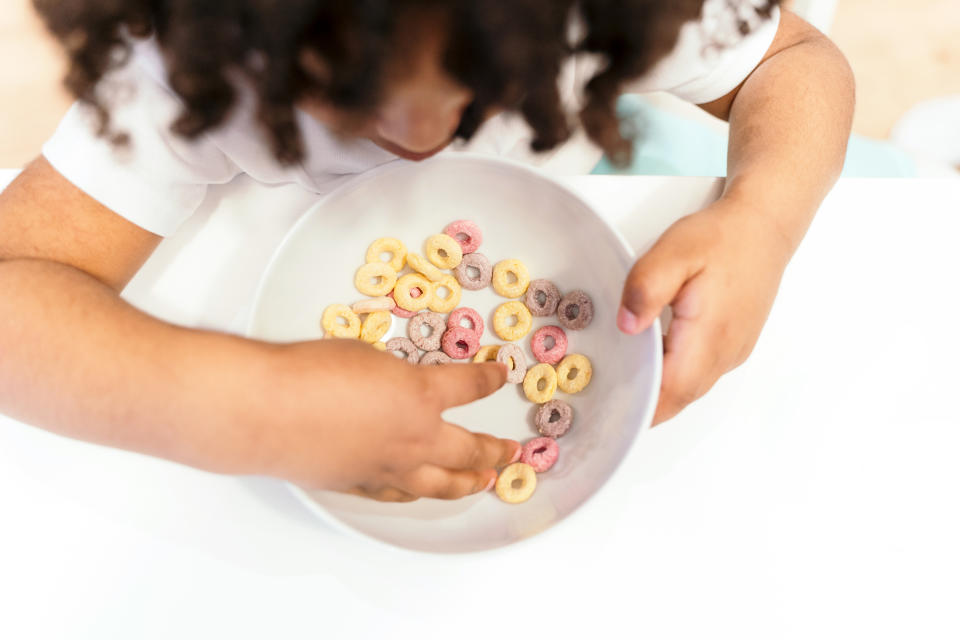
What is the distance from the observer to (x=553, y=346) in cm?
56

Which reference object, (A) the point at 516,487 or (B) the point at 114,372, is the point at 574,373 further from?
(B) the point at 114,372

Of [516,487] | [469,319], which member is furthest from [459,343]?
[516,487]

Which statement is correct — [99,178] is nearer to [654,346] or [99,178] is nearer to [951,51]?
[654,346]

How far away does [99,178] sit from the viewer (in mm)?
496

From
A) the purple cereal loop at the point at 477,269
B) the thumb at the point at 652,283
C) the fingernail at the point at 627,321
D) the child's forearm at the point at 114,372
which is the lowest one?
the child's forearm at the point at 114,372

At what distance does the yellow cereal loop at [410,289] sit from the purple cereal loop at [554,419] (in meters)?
0.13

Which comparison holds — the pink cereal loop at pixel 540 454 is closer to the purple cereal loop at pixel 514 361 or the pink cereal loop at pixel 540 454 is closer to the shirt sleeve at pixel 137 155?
the purple cereal loop at pixel 514 361

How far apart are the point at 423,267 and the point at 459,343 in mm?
71

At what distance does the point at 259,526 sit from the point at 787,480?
0.41 metres

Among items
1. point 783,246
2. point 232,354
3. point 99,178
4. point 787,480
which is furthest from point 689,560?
point 99,178

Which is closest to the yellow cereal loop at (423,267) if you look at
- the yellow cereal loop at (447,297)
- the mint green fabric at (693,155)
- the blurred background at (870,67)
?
the yellow cereal loop at (447,297)

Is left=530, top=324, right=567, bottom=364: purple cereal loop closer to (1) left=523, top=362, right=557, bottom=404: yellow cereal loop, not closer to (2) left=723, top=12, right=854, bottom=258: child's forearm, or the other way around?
(1) left=523, top=362, right=557, bottom=404: yellow cereal loop

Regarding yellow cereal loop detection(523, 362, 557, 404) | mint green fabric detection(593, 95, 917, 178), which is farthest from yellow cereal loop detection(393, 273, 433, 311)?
mint green fabric detection(593, 95, 917, 178)

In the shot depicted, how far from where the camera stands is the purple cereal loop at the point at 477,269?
1.84 ft
